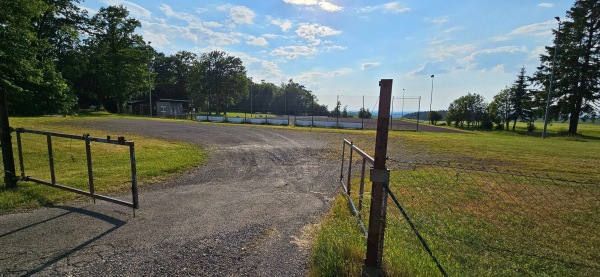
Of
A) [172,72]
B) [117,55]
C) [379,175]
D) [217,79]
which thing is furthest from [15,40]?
[172,72]

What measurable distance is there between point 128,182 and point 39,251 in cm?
354

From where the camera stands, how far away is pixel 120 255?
11.7 ft

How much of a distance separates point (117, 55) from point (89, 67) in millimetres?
4521

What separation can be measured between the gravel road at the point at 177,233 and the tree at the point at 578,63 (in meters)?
42.8

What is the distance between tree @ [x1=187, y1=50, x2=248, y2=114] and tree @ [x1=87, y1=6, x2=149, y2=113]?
1680cm

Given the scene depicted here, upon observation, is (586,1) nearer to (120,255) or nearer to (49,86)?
(120,255)

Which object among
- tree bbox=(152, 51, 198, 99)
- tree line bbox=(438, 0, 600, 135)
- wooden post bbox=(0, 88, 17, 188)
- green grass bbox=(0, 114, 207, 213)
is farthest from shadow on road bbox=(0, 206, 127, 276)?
tree bbox=(152, 51, 198, 99)

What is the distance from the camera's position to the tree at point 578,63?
33.8 meters

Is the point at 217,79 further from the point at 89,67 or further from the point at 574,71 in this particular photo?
the point at 574,71

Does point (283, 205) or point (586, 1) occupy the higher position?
point (586, 1)

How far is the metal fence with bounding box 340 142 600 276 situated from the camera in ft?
12.2

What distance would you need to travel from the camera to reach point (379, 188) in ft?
9.52

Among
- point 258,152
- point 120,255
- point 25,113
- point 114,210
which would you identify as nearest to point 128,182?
point 114,210

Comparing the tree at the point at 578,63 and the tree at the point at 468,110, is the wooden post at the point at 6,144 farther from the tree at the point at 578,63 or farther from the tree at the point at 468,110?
the tree at the point at 468,110
